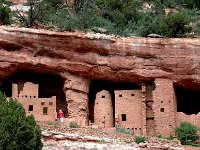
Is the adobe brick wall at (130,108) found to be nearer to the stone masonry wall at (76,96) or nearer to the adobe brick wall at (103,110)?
the adobe brick wall at (103,110)

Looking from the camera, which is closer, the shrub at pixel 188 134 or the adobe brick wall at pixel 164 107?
the shrub at pixel 188 134

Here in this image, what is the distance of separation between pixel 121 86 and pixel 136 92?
1.61m

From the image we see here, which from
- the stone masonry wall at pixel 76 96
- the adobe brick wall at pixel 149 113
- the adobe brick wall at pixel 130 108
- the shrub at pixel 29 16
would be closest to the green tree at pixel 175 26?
the adobe brick wall at pixel 149 113

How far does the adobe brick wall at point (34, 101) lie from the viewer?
20.4 meters

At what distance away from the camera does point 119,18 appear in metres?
24.7

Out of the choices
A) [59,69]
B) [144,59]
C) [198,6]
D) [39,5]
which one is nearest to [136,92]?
[144,59]

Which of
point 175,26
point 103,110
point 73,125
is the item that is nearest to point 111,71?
point 103,110

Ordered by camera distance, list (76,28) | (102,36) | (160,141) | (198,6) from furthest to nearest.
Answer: (198,6), (76,28), (102,36), (160,141)

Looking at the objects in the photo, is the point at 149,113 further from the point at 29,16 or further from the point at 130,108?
the point at 29,16

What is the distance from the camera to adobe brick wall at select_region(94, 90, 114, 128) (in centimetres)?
2080

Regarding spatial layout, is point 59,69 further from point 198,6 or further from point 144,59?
point 198,6

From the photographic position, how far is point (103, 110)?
21.0 meters

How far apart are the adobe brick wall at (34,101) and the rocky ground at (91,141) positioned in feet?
4.65

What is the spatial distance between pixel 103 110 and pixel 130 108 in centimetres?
93
